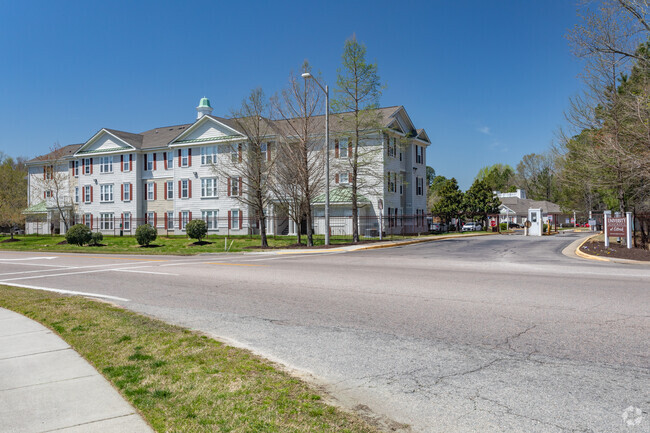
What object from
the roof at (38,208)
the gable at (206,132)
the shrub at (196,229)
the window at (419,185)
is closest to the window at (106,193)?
the roof at (38,208)

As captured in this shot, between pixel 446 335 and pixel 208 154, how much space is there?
41593 mm

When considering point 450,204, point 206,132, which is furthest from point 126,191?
point 450,204

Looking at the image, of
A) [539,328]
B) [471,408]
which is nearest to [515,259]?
[539,328]

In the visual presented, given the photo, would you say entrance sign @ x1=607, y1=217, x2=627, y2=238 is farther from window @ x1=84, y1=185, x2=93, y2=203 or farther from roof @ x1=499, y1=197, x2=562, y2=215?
roof @ x1=499, y1=197, x2=562, y2=215

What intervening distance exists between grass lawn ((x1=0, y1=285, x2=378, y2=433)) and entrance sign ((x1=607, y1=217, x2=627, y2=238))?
21.6 meters

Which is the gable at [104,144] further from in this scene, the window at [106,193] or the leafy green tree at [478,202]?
the leafy green tree at [478,202]

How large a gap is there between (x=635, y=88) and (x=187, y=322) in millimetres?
22627

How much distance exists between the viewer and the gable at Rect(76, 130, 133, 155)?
49.4 meters

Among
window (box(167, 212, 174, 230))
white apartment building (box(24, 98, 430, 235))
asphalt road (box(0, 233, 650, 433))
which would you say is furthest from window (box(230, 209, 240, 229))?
asphalt road (box(0, 233, 650, 433))

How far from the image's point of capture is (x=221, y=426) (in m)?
3.46

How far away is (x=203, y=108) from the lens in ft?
173

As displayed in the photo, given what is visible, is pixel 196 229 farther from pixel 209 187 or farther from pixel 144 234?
pixel 209 187

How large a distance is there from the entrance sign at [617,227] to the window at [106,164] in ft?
156

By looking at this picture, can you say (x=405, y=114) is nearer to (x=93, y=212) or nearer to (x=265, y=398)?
(x=93, y=212)
